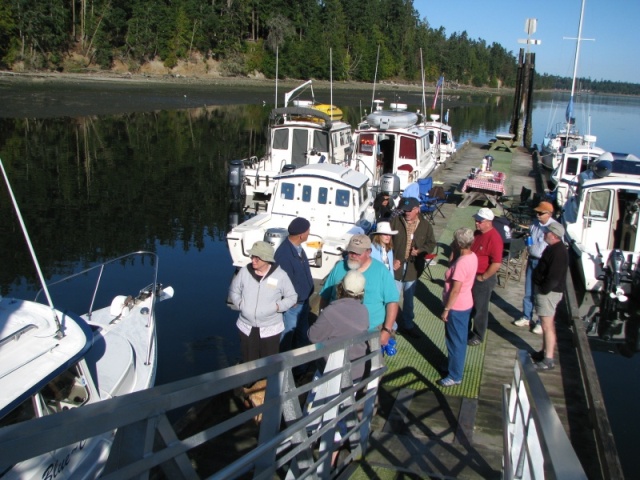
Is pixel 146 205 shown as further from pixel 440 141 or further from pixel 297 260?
pixel 297 260

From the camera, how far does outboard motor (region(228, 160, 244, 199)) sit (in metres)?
18.5

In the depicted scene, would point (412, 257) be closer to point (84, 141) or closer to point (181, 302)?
point (181, 302)

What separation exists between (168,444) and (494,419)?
4.53 m

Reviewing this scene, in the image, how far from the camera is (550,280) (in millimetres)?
6844

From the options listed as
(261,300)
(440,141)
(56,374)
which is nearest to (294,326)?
(261,300)

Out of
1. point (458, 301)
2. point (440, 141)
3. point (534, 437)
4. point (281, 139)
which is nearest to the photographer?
point (534, 437)

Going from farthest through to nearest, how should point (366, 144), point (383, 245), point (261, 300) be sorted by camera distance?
1. point (366, 144)
2. point (383, 245)
3. point (261, 300)

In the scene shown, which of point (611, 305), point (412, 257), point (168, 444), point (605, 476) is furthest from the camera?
point (611, 305)

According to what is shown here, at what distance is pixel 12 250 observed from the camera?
577 inches

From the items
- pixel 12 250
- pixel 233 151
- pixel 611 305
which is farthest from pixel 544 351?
pixel 233 151

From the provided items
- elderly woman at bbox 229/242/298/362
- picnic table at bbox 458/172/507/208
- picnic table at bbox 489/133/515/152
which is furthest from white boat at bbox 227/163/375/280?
picnic table at bbox 489/133/515/152

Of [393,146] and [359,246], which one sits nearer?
[359,246]

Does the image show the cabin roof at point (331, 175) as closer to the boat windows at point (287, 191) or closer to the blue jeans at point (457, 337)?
the boat windows at point (287, 191)

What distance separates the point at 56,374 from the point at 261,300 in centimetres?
195
